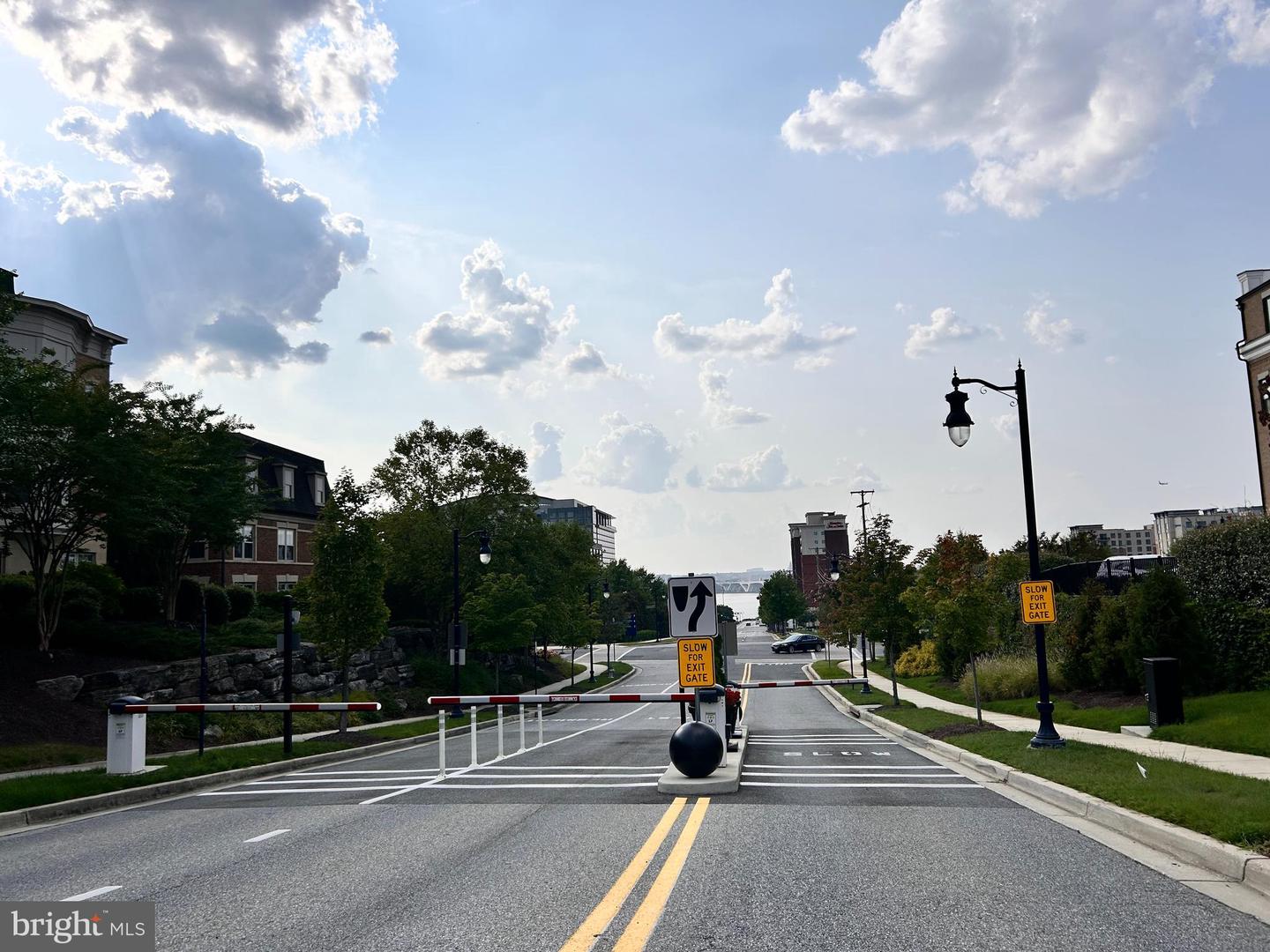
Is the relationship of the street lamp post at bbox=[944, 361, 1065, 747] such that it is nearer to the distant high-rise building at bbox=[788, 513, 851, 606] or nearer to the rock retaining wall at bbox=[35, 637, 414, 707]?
the rock retaining wall at bbox=[35, 637, 414, 707]

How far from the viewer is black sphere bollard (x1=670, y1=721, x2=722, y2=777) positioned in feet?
39.2

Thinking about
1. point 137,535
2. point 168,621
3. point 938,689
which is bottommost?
point 938,689

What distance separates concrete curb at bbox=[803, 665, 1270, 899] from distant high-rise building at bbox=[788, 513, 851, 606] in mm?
129958

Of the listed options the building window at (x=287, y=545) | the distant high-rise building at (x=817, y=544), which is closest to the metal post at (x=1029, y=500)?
the building window at (x=287, y=545)

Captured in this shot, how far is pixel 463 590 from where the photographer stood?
158 feet

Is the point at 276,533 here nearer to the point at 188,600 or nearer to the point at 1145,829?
the point at 188,600

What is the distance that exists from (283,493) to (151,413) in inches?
647

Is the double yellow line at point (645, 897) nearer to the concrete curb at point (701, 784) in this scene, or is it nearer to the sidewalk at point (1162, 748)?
the concrete curb at point (701, 784)

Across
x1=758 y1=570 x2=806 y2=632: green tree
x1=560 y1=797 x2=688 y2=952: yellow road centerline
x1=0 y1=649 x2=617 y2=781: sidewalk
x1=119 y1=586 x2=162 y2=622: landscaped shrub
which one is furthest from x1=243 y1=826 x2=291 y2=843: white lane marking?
x1=758 y1=570 x2=806 y2=632: green tree

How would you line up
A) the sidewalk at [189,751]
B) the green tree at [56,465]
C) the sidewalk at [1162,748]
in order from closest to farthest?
the sidewalk at [1162,748]
the sidewalk at [189,751]
the green tree at [56,465]

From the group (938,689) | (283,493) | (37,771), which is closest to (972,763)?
(37,771)

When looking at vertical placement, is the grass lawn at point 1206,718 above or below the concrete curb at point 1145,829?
below

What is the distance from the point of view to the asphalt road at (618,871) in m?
5.70

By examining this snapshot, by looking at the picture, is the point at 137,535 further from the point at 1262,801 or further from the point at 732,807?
the point at 1262,801
